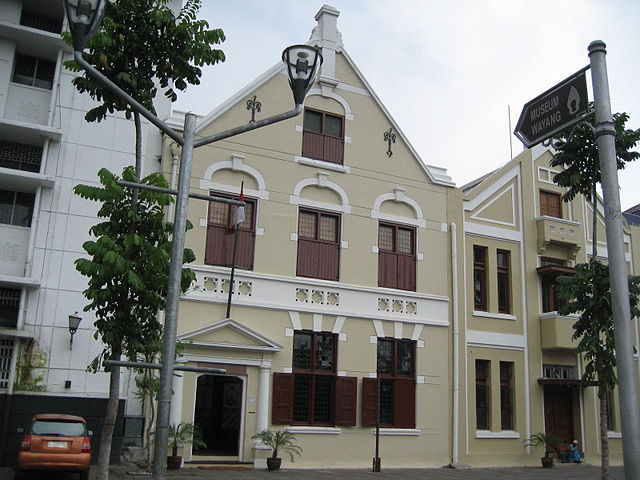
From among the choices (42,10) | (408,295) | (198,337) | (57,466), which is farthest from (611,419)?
(42,10)

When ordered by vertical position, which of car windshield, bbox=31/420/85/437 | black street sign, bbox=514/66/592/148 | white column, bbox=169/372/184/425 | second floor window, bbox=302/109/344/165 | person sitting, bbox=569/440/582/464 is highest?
second floor window, bbox=302/109/344/165

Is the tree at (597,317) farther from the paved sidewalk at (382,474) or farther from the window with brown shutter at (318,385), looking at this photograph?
the window with brown shutter at (318,385)

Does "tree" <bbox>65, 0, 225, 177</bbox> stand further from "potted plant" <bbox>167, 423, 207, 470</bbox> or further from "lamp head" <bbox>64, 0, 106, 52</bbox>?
"potted plant" <bbox>167, 423, 207, 470</bbox>

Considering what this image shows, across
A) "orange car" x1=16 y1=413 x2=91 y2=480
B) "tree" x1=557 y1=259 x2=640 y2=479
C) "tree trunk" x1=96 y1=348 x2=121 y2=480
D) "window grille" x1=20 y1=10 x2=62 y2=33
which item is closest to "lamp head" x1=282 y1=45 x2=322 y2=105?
"tree trunk" x1=96 y1=348 x2=121 y2=480

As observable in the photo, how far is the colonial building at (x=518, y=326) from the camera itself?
22.5 metres

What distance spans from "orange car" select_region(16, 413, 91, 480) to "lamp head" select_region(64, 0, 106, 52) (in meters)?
9.86

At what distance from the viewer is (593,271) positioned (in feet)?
60.8

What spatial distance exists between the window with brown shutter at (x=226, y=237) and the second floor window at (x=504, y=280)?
9277mm

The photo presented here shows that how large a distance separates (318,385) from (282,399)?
144 cm

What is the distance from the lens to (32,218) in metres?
18.5

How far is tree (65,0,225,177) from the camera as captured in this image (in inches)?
471

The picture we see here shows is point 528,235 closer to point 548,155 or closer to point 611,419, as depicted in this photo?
point 548,155

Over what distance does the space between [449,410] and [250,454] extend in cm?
678

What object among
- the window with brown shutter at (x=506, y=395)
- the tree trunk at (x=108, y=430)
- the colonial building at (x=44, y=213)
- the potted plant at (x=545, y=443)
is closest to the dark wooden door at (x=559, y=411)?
the potted plant at (x=545, y=443)
